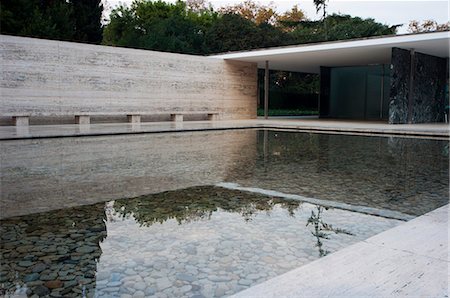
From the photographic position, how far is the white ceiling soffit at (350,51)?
13227mm

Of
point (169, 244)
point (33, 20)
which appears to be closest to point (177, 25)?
point (33, 20)

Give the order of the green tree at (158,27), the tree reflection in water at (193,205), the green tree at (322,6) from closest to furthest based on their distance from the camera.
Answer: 1. the tree reflection in water at (193,205)
2. the green tree at (158,27)
3. the green tree at (322,6)

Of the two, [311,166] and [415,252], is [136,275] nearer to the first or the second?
[415,252]

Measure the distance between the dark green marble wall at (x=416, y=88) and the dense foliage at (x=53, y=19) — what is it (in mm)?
15097

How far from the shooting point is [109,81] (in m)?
14.4

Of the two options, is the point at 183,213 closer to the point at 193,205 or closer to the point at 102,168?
the point at 193,205

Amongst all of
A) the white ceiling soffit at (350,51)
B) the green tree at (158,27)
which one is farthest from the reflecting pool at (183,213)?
the green tree at (158,27)

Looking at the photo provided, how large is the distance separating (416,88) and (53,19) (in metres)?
16.9

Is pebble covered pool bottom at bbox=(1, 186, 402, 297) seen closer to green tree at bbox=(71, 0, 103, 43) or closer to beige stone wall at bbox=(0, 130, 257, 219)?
beige stone wall at bbox=(0, 130, 257, 219)

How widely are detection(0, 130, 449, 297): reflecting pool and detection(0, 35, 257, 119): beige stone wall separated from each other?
227 inches

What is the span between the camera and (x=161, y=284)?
7.54ft

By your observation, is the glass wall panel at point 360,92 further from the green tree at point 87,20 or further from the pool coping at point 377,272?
the pool coping at point 377,272

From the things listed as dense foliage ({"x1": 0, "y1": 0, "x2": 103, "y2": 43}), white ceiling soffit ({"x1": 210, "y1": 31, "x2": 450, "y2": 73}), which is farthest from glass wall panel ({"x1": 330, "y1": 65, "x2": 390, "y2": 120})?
dense foliage ({"x1": 0, "y1": 0, "x2": 103, "y2": 43})

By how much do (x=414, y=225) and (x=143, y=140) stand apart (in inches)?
292
